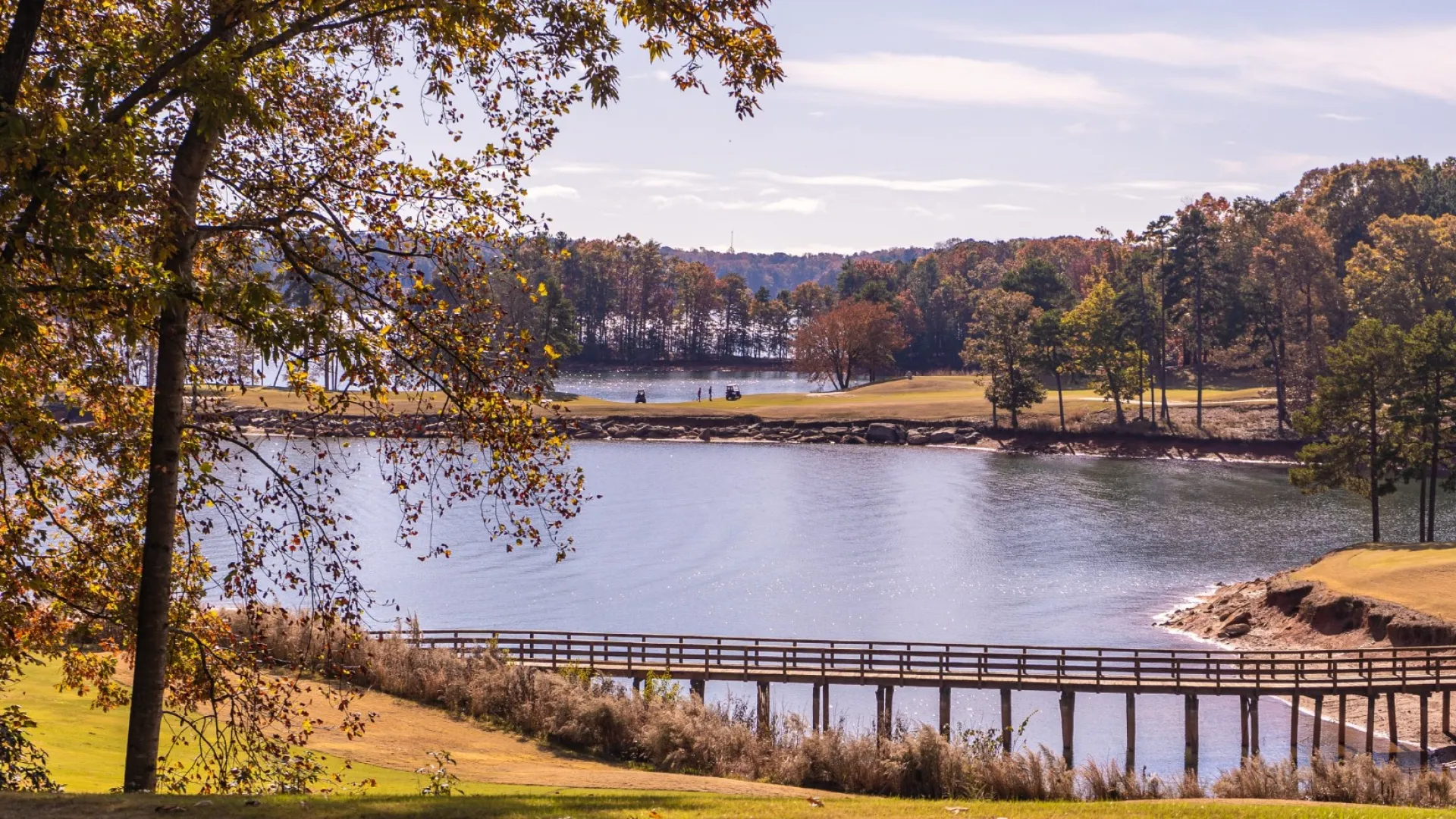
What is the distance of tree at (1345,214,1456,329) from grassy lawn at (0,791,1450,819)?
97.9 metres

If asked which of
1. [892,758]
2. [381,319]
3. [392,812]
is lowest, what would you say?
[892,758]

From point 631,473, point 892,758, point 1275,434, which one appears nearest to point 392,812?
point 892,758

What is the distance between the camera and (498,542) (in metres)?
69.6

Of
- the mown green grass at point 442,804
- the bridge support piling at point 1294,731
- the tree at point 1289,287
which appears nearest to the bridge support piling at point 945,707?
the bridge support piling at point 1294,731

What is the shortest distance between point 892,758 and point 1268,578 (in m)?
33.1

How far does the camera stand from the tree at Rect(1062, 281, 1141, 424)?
110875 mm

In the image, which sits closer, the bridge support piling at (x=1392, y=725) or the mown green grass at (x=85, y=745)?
the mown green grass at (x=85, y=745)

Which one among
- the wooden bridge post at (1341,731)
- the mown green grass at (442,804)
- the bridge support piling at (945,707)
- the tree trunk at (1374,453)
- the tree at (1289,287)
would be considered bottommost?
the wooden bridge post at (1341,731)

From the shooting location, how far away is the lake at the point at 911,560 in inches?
1735

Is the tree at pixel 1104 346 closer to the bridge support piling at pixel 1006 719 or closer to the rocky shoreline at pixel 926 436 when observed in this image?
the rocky shoreline at pixel 926 436

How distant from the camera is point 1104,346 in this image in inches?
4464

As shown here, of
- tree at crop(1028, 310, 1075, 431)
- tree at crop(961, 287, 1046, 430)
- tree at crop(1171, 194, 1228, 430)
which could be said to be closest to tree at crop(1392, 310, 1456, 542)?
tree at crop(1171, 194, 1228, 430)

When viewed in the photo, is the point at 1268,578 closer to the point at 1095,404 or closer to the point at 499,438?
the point at 499,438

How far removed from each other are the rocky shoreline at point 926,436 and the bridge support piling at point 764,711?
70710 millimetres
